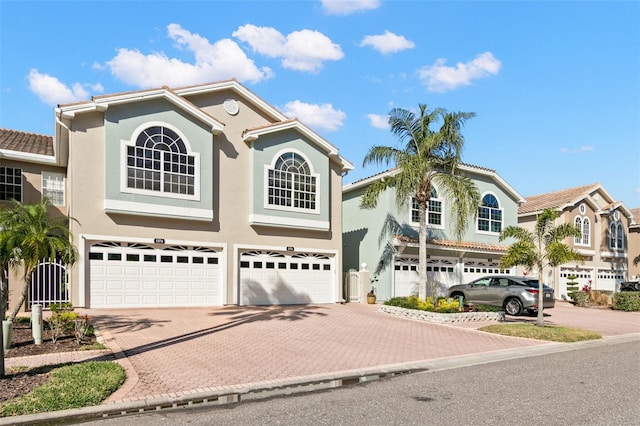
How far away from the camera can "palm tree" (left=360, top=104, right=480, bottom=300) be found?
19531 mm

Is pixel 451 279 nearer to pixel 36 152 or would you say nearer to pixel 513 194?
pixel 513 194

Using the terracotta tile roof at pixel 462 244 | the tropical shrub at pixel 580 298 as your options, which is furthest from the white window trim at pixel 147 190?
the tropical shrub at pixel 580 298

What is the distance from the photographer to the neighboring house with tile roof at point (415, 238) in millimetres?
23891

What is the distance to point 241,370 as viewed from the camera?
9.12 meters

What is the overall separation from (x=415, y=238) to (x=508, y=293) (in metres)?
5.53

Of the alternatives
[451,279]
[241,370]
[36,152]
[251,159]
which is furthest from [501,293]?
[36,152]

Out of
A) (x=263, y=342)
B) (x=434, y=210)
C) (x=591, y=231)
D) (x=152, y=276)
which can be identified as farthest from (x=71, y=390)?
(x=591, y=231)

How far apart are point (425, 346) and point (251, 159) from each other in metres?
10.7

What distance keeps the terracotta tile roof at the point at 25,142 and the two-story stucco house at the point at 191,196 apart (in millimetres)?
162

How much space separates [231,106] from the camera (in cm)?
2042

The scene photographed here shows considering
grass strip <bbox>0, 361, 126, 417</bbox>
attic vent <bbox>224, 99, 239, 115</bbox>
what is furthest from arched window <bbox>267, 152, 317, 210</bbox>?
grass strip <bbox>0, 361, 126, 417</bbox>

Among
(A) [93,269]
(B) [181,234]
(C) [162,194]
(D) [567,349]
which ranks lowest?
(D) [567,349]

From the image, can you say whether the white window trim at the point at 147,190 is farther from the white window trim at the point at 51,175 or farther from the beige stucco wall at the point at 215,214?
the white window trim at the point at 51,175

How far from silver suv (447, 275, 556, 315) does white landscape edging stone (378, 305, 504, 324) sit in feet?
6.38
